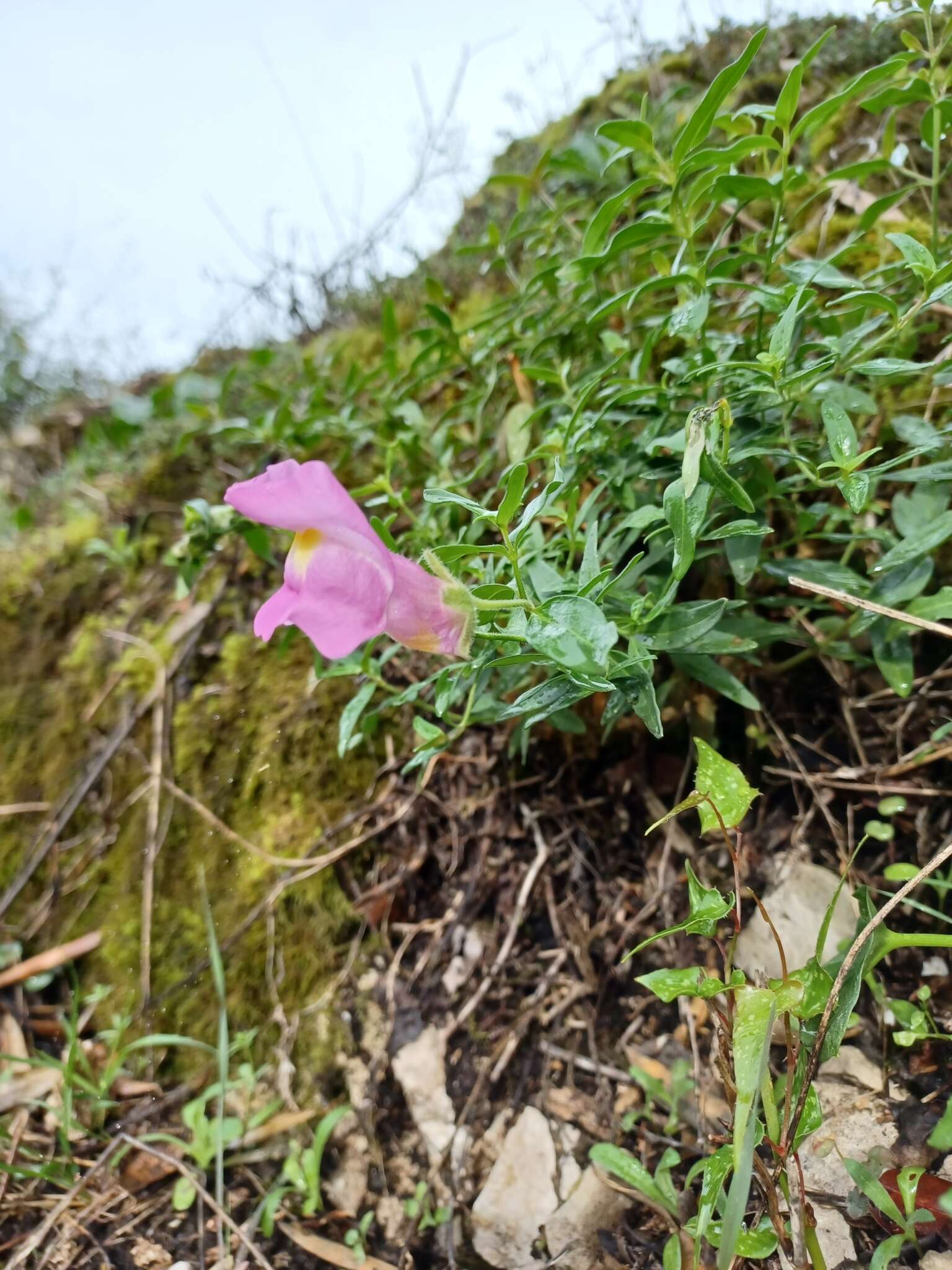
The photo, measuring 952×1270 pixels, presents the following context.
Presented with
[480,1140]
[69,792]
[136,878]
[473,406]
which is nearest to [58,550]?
[69,792]

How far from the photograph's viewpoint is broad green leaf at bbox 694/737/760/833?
877 millimetres

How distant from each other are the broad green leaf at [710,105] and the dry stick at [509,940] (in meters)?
1.13

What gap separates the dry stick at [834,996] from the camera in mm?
773

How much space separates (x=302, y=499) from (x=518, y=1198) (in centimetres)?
111

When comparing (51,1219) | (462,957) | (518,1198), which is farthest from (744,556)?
(51,1219)

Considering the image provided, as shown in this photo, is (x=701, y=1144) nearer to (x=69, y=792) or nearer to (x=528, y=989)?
(x=528, y=989)

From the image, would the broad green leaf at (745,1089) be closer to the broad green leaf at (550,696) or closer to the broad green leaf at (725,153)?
the broad green leaf at (550,696)

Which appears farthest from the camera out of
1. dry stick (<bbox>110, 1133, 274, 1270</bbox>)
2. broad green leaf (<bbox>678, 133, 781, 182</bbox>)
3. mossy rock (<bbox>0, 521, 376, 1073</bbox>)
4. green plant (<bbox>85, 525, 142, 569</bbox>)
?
green plant (<bbox>85, 525, 142, 569</bbox>)

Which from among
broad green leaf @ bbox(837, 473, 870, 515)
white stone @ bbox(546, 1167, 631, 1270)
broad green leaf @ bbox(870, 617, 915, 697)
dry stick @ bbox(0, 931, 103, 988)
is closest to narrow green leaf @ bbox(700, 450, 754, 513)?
broad green leaf @ bbox(837, 473, 870, 515)

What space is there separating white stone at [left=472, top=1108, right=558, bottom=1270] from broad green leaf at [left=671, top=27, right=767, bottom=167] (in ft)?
4.79

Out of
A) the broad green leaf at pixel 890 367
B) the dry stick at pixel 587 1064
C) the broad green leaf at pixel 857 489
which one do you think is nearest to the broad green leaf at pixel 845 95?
the broad green leaf at pixel 890 367

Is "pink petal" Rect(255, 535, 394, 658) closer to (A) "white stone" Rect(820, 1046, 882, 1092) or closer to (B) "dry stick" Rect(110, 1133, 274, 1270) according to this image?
(A) "white stone" Rect(820, 1046, 882, 1092)

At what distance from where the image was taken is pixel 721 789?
35.2 inches

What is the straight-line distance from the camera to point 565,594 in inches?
32.7
